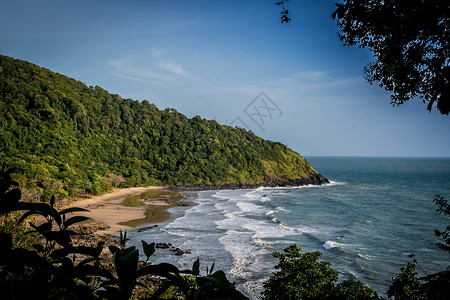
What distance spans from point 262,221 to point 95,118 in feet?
183

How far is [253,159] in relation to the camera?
80.1 metres

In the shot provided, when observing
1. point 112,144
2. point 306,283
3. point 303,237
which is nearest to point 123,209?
point 303,237

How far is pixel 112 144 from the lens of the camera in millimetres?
66188

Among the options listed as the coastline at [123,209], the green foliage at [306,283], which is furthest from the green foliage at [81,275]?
the coastline at [123,209]

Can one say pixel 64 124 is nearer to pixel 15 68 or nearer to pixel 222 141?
pixel 15 68

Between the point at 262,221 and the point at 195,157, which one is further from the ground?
the point at 195,157

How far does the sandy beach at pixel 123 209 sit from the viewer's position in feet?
93.2

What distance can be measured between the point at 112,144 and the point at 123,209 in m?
35.2

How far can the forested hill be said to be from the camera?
45.8m

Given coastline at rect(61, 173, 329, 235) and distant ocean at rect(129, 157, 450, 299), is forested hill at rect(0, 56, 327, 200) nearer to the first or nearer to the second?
coastline at rect(61, 173, 329, 235)

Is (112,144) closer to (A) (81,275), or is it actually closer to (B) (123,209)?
(B) (123,209)

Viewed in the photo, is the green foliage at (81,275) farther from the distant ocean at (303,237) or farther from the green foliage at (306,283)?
the distant ocean at (303,237)

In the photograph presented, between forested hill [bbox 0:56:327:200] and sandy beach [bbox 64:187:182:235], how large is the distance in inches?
118

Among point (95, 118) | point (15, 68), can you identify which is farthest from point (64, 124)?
point (15, 68)
